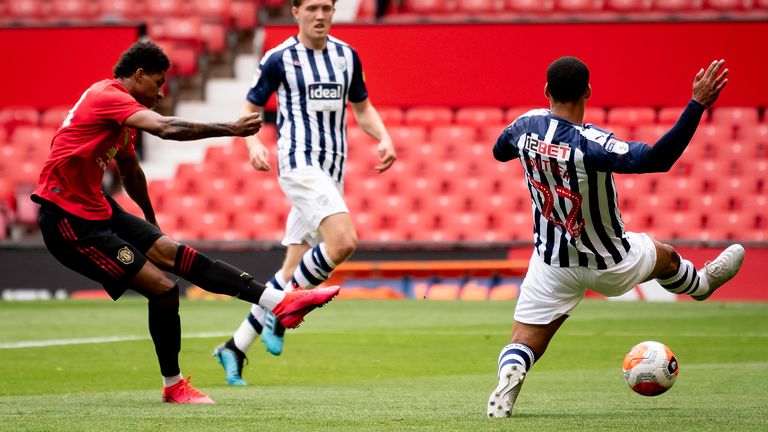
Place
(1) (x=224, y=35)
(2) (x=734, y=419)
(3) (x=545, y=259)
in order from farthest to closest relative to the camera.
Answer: (1) (x=224, y=35)
(3) (x=545, y=259)
(2) (x=734, y=419)

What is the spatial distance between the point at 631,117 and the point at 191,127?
44.3ft

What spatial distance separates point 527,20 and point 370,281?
4.91 meters

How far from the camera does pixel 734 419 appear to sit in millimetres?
5613

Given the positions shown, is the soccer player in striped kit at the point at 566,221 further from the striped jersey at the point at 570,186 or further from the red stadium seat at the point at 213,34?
the red stadium seat at the point at 213,34

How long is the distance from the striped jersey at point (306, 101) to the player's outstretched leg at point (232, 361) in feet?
3.97

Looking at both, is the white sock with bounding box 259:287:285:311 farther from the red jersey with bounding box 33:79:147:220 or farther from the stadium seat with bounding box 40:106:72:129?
the stadium seat with bounding box 40:106:72:129

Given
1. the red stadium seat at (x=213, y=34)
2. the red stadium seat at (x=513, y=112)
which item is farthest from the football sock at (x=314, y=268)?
the red stadium seat at (x=213, y=34)

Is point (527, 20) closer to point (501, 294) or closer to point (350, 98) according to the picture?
point (501, 294)

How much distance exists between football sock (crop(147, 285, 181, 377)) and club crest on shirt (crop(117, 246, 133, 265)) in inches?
10.7

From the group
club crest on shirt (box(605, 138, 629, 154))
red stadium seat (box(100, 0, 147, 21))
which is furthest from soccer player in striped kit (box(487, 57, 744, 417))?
red stadium seat (box(100, 0, 147, 21))

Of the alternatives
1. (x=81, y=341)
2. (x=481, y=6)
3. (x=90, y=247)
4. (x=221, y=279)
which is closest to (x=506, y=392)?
(x=221, y=279)

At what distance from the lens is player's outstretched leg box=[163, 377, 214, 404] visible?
21.2 feet

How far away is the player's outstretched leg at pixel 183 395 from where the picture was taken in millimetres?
6457

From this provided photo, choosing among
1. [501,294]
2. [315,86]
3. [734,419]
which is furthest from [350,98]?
[501,294]
